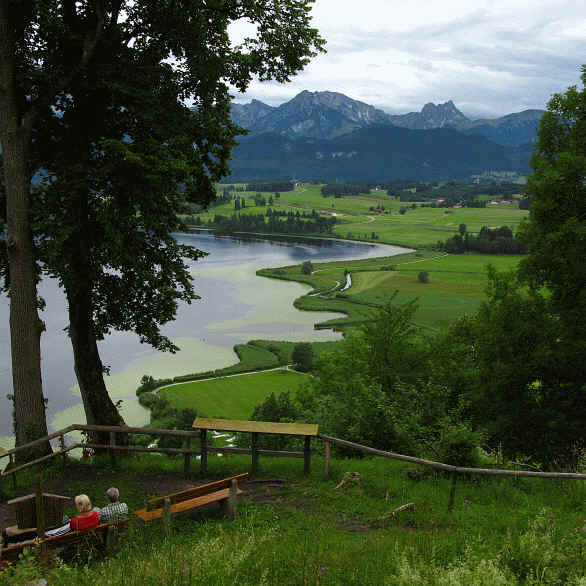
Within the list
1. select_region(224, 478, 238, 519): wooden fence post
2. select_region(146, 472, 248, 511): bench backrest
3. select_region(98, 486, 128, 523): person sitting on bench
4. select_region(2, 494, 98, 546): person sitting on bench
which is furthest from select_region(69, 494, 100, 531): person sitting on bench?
select_region(224, 478, 238, 519): wooden fence post

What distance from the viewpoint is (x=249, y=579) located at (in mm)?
5895

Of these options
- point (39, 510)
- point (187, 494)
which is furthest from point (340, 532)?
point (39, 510)

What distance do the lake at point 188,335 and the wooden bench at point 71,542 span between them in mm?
37013

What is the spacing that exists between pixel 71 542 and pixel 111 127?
891 cm

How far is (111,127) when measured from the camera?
39.5 feet

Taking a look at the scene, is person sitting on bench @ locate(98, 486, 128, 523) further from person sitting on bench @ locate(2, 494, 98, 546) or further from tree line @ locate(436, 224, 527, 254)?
tree line @ locate(436, 224, 527, 254)

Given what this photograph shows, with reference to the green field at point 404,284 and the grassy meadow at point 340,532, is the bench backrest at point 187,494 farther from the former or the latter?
the green field at point 404,284

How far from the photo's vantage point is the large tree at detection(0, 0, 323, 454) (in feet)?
34.6

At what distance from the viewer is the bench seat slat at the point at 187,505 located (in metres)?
7.80

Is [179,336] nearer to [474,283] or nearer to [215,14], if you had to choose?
[215,14]

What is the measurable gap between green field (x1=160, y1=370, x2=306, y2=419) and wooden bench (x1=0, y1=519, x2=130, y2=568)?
1422 inches

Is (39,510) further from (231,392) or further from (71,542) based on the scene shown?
(231,392)

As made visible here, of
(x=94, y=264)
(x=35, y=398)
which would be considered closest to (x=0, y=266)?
(x=94, y=264)

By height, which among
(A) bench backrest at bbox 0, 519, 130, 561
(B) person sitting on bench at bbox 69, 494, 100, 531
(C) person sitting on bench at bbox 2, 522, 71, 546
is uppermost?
(B) person sitting on bench at bbox 69, 494, 100, 531
